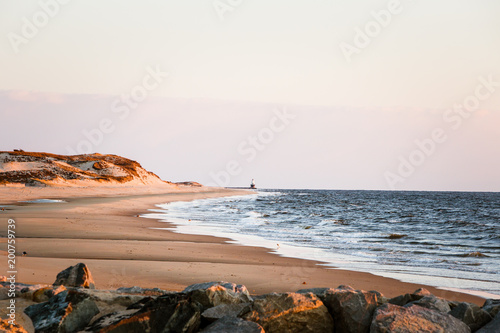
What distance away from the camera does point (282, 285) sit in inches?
341

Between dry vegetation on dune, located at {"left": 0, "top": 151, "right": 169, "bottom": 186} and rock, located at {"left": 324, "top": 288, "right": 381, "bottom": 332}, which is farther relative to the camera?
dry vegetation on dune, located at {"left": 0, "top": 151, "right": 169, "bottom": 186}

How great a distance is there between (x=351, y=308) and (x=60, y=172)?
67731 millimetres

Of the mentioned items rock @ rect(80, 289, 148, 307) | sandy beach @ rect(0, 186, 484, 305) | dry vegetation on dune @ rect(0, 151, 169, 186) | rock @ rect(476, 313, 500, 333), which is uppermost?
dry vegetation on dune @ rect(0, 151, 169, 186)

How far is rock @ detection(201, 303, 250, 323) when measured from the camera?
16.2 ft

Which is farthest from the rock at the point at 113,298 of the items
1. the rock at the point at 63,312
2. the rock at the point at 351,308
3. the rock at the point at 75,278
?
the rock at the point at 351,308

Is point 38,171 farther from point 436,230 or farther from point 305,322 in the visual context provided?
point 305,322

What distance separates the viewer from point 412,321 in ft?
15.6

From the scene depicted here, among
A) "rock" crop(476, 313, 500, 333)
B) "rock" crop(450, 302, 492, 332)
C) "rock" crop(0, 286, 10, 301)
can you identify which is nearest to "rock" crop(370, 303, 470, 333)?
"rock" crop(476, 313, 500, 333)

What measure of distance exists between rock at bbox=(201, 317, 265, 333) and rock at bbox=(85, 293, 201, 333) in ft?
0.74

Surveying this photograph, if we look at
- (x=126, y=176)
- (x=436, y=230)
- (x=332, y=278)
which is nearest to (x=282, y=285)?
(x=332, y=278)

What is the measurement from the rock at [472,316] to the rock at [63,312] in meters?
4.05

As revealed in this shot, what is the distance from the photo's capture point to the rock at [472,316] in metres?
5.31

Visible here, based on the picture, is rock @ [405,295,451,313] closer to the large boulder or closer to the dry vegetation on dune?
the large boulder

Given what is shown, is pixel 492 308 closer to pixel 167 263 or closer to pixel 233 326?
pixel 233 326
